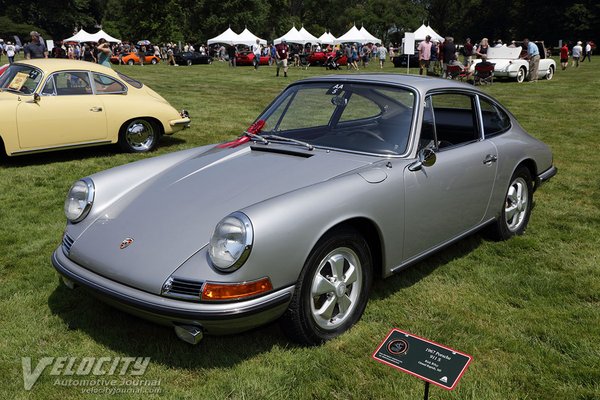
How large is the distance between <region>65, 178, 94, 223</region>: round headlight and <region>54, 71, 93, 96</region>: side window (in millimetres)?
4465

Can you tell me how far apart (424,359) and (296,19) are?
273ft

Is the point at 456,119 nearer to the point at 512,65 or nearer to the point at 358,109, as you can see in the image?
the point at 358,109

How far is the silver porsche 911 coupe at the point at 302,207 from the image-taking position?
8.98ft

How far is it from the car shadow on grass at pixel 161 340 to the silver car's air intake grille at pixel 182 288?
1.00ft

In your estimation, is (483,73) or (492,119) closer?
(492,119)

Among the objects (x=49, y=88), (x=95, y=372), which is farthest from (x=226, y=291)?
(x=49, y=88)

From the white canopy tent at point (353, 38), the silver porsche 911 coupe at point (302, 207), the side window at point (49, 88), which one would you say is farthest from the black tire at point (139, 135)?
the white canopy tent at point (353, 38)

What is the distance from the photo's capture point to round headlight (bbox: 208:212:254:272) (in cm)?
268

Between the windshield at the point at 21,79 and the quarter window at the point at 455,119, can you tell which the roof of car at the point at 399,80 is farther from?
the windshield at the point at 21,79

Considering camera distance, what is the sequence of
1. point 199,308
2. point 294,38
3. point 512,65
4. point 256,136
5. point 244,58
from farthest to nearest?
point 294,38
point 244,58
point 512,65
point 256,136
point 199,308

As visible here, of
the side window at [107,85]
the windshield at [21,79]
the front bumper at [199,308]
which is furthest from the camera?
the side window at [107,85]

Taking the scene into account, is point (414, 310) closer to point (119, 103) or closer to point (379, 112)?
point (379, 112)

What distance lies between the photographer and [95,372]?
294cm

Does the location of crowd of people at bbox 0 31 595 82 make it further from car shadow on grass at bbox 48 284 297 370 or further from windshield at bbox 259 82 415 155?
car shadow on grass at bbox 48 284 297 370
